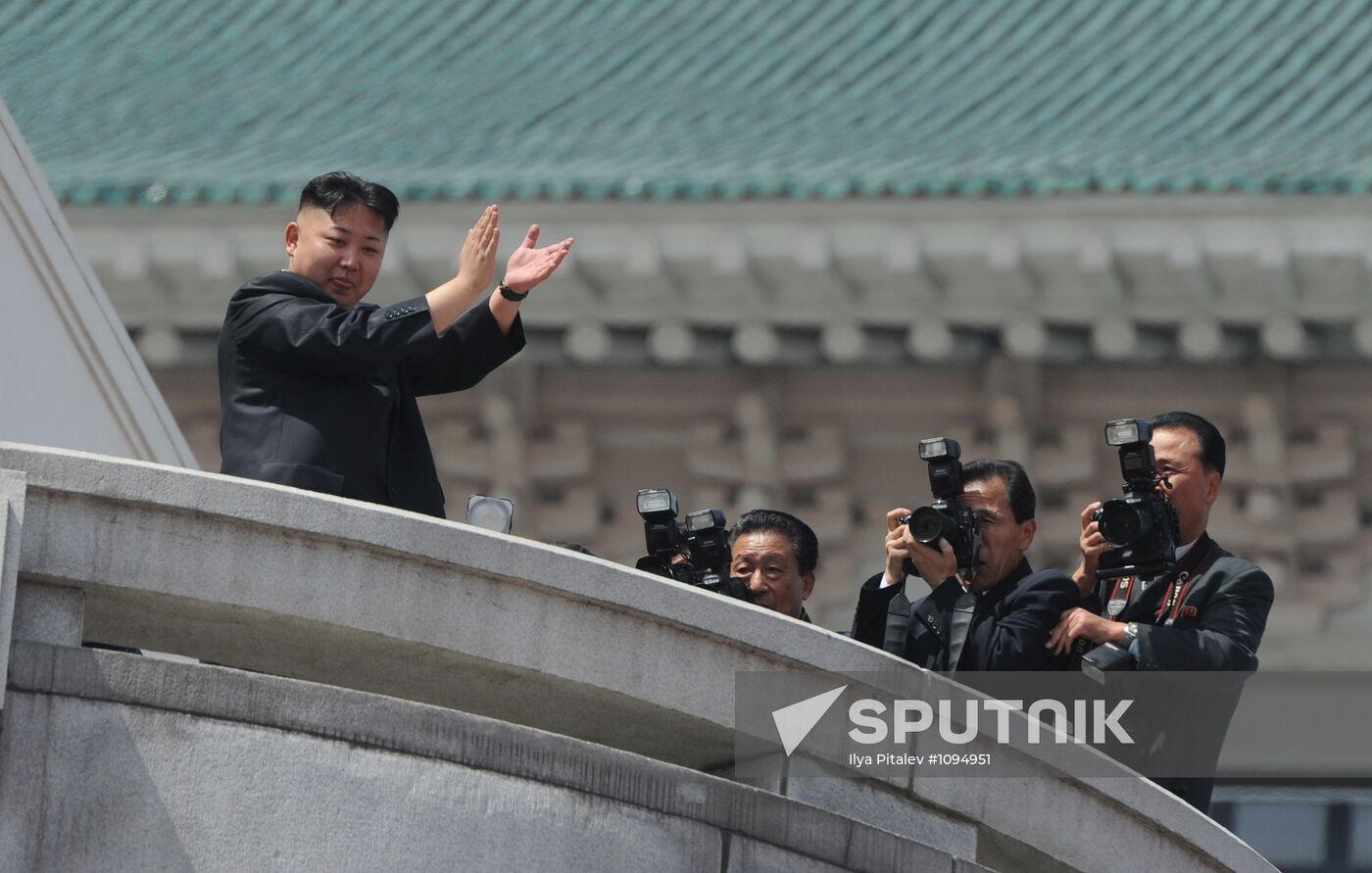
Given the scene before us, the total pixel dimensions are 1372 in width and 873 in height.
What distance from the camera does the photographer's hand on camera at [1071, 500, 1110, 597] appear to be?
5.30 meters

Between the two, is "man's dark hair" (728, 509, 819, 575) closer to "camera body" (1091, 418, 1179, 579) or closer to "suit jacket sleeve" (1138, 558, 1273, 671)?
"camera body" (1091, 418, 1179, 579)

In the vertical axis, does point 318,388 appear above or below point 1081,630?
above

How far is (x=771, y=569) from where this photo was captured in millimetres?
5988

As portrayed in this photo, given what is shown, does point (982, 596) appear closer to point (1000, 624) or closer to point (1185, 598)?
point (1000, 624)

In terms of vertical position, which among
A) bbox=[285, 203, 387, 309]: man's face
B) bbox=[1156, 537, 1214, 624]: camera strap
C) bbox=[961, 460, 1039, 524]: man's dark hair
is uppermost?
bbox=[285, 203, 387, 309]: man's face

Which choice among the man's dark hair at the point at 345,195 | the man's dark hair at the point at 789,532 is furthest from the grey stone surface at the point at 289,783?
the man's dark hair at the point at 789,532

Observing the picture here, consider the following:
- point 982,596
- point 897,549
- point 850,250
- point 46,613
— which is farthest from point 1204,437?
point 850,250

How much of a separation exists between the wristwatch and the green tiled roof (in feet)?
Result: 16.4

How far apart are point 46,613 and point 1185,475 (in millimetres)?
2506

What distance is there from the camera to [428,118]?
11.6m

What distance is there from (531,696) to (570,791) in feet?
1.05

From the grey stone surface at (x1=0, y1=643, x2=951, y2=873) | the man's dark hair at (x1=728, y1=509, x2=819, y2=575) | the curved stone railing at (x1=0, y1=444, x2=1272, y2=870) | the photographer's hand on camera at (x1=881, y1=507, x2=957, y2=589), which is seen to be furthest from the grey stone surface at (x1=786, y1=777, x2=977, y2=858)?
the man's dark hair at (x1=728, y1=509, x2=819, y2=575)

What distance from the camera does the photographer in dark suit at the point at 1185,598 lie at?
5008 mm

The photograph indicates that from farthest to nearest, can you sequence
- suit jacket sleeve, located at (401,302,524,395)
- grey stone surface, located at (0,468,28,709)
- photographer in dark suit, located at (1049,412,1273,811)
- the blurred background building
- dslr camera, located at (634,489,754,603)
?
the blurred background building → dslr camera, located at (634,489,754,603) → suit jacket sleeve, located at (401,302,524,395) → photographer in dark suit, located at (1049,412,1273,811) → grey stone surface, located at (0,468,28,709)
